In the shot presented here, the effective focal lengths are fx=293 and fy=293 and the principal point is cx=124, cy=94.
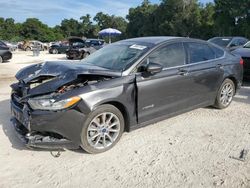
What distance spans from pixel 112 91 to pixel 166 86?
1078mm

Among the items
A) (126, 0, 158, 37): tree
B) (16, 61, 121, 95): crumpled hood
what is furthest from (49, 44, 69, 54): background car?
(126, 0, 158, 37): tree

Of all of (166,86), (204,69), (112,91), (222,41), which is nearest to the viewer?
(112,91)

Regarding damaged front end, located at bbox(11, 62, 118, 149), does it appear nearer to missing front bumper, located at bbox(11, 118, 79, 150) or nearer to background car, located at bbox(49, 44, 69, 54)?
missing front bumper, located at bbox(11, 118, 79, 150)

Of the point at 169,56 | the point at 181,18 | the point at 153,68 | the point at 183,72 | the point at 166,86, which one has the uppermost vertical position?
the point at 181,18

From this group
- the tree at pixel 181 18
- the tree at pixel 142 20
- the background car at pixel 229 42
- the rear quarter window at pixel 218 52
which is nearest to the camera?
the rear quarter window at pixel 218 52

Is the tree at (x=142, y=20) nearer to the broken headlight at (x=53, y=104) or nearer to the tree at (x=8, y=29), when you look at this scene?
the tree at (x=8, y=29)

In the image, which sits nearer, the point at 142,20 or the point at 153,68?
the point at 153,68

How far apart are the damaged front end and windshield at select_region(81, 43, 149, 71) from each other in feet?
1.60

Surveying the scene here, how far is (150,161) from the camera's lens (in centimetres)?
390

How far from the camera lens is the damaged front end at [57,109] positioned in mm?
3777

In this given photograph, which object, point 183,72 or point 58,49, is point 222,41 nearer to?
point 183,72

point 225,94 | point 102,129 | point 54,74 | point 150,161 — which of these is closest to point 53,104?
point 54,74

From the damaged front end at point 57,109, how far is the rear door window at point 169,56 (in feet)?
3.12

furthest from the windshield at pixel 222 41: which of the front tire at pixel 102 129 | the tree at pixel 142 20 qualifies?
the tree at pixel 142 20
